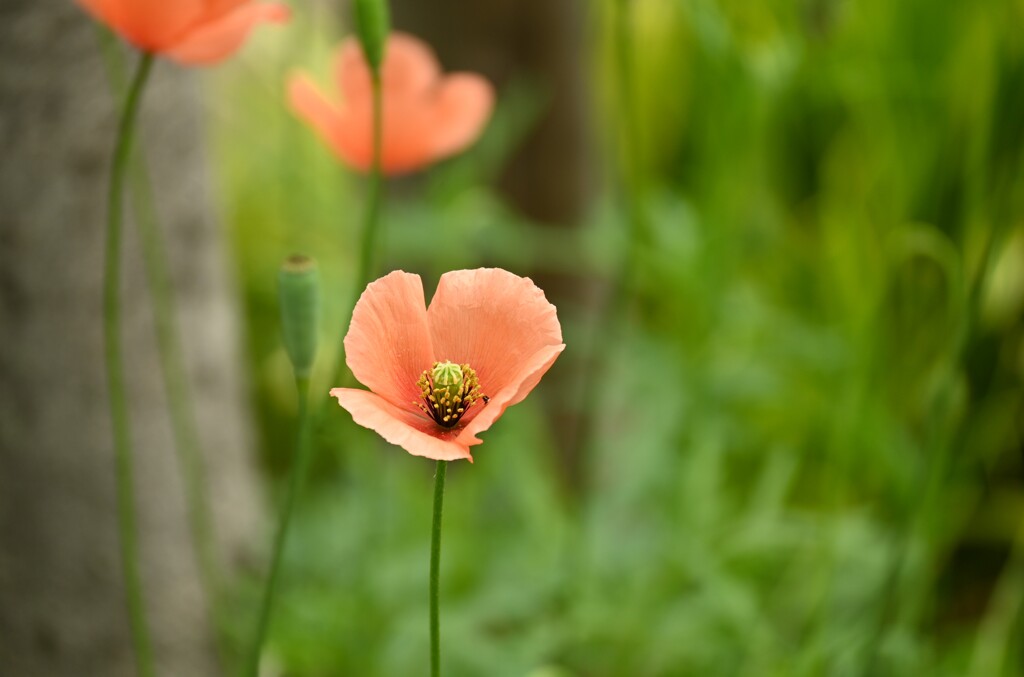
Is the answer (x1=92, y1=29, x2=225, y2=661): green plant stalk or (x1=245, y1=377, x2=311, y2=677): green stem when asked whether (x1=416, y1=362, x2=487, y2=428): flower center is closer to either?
(x1=245, y1=377, x2=311, y2=677): green stem

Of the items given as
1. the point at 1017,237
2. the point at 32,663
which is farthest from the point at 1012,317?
the point at 32,663

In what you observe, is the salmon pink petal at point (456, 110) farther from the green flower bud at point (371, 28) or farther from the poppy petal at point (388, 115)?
the green flower bud at point (371, 28)

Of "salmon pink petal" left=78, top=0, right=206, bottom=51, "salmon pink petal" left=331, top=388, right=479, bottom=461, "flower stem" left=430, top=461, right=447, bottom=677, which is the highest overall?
"salmon pink petal" left=78, top=0, right=206, bottom=51

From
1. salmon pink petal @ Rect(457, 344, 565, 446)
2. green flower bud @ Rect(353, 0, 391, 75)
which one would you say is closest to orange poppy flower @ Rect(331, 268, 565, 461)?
salmon pink petal @ Rect(457, 344, 565, 446)

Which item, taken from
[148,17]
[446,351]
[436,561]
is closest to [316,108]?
[148,17]

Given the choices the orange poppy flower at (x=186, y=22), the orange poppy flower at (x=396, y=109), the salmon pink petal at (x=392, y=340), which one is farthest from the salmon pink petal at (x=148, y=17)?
the salmon pink petal at (x=392, y=340)

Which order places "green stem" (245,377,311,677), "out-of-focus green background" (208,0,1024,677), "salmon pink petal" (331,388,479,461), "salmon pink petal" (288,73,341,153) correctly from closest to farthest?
"salmon pink petal" (331,388,479,461) → "green stem" (245,377,311,677) → "salmon pink petal" (288,73,341,153) → "out-of-focus green background" (208,0,1024,677)

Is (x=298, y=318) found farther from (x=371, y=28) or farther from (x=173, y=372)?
(x=173, y=372)
